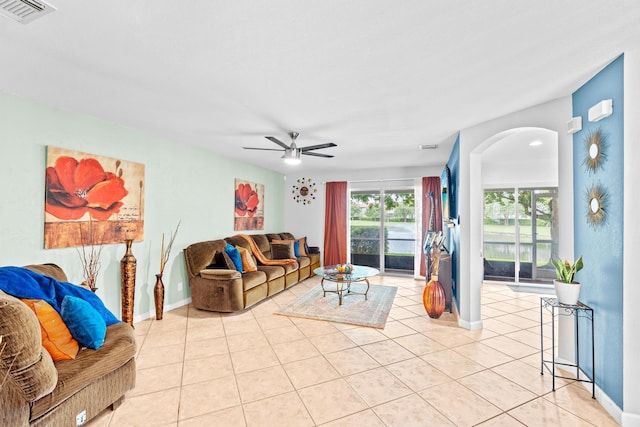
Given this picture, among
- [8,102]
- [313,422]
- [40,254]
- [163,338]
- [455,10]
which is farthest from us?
[163,338]

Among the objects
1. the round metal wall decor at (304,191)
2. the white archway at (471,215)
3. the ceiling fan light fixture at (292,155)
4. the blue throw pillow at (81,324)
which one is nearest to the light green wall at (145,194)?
the blue throw pillow at (81,324)

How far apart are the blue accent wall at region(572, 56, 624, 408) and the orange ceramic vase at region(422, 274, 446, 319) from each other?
60.7 inches

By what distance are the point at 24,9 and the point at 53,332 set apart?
1843 mm

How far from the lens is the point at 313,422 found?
77.2 inches

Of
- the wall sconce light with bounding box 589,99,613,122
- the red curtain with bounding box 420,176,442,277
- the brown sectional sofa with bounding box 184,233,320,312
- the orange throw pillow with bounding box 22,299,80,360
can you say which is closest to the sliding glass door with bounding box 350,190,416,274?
the red curtain with bounding box 420,176,442,277

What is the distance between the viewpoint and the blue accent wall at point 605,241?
6.63 feet

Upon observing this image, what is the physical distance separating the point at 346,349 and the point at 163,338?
2.00m

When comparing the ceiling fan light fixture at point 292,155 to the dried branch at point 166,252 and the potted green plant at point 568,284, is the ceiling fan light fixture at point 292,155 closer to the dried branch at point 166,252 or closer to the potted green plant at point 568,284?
the dried branch at point 166,252

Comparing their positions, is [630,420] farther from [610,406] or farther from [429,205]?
[429,205]

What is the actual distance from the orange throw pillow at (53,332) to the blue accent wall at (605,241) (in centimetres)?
362

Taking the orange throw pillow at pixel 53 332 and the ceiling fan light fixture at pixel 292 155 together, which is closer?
the orange throw pillow at pixel 53 332

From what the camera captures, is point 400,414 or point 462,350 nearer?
point 400,414

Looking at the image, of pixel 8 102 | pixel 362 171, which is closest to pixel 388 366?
pixel 8 102

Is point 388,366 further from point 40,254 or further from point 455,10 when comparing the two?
point 40,254
